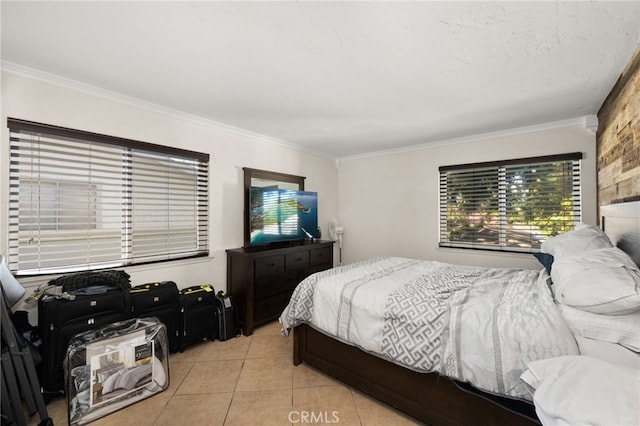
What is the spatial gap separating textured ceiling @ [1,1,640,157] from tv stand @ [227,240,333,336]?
5.43 feet

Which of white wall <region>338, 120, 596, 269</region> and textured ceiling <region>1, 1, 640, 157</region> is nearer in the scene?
textured ceiling <region>1, 1, 640, 157</region>

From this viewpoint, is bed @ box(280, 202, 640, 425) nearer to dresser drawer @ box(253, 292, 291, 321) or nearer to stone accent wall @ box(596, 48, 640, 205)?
stone accent wall @ box(596, 48, 640, 205)

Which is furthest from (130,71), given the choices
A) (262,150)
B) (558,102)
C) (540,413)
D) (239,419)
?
(558,102)

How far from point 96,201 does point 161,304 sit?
1104 mm

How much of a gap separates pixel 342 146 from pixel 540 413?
12.2ft

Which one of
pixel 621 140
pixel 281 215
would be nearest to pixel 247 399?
pixel 281 215

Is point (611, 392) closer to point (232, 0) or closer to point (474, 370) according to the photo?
point (474, 370)

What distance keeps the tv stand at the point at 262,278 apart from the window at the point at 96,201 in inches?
19.5

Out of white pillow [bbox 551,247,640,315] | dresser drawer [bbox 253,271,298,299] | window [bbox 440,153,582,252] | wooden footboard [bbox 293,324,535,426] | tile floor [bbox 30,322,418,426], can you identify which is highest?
window [bbox 440,153,582,252]

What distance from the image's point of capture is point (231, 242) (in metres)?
3.32

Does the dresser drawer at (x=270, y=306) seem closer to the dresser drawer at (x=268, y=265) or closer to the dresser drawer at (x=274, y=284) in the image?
the dresser drawer at (x=274, y=284)

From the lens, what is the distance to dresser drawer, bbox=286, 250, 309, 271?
3455mm

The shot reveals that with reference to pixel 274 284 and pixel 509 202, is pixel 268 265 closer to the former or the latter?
pixel 274 284

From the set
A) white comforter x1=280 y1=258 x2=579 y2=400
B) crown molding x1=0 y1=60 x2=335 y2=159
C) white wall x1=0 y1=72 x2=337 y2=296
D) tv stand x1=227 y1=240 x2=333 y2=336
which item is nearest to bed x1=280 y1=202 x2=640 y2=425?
white comforter x1=280 y1=258 x2=579 y2=400
